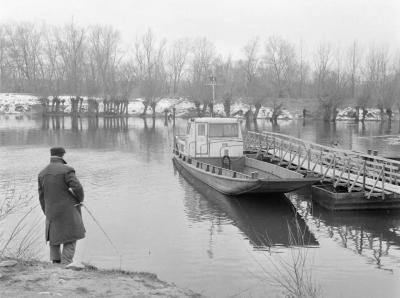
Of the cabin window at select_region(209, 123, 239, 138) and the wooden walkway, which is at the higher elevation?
the cabin window at select_region(209, 123, 239, 138)

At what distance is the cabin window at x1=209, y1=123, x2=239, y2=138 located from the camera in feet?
75.3

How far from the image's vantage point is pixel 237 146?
23062mm

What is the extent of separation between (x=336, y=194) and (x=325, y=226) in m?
1.87

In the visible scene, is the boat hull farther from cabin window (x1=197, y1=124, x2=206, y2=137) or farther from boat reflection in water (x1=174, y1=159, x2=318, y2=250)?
cabin window (x1=197, y1=124, x2=206, y2=137)

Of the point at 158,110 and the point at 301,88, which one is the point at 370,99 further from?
the point at 158,110

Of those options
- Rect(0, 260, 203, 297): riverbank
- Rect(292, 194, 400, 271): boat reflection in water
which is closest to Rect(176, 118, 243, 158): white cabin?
Rect(292, 194, 400, 271): boat reflection in water

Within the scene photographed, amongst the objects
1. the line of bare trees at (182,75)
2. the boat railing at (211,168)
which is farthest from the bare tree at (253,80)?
the boat railing at (211,168)

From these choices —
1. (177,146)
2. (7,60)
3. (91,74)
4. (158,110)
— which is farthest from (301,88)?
(177,146)

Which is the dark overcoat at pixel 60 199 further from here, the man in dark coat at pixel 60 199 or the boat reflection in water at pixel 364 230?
the boat reflection in water at pixel 364 230

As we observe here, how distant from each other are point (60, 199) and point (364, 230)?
972cm

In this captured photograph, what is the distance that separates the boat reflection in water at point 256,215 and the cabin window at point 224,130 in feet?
10.3

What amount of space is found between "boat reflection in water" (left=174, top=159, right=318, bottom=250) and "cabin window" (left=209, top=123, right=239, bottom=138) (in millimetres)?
3130

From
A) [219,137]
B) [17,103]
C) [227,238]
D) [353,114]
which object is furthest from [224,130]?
[17,103]

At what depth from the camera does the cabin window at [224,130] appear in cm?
2296
